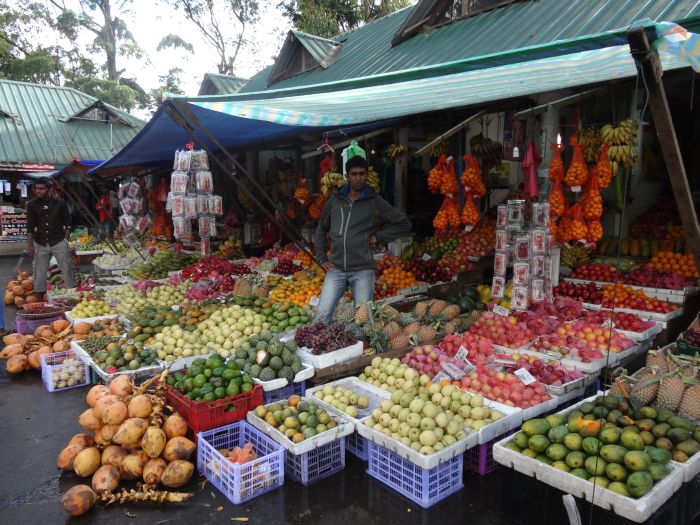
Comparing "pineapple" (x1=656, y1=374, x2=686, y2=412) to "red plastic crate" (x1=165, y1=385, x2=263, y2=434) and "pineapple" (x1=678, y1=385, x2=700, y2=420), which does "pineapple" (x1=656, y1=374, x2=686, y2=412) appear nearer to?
"pineapple" (x1=678, y1=385, x2=700, y2=420)

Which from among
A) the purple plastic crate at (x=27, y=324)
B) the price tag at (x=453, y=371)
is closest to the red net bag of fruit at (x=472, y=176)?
the price tag at (x=453, y=371)

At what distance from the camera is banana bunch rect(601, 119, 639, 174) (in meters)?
4.60

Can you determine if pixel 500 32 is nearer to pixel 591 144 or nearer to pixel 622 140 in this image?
pixel 591 144

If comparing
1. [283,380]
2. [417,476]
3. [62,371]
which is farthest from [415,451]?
[62,371]

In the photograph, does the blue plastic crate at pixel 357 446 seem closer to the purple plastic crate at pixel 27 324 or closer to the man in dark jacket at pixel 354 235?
the man in dark jacket at pixel 354 235

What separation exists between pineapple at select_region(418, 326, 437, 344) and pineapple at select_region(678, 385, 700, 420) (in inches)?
80.4

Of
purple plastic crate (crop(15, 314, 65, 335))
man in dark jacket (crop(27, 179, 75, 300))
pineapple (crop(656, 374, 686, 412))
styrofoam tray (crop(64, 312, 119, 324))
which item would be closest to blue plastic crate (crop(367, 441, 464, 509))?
pineapple (crop(656, 374, 686, 412))

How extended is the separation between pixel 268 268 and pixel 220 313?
9.13ft

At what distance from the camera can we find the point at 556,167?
488 cm

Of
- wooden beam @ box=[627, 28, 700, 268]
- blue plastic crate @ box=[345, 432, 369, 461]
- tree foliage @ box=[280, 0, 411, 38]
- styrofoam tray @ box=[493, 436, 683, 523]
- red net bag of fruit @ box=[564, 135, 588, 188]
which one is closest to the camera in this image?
wooden beam @ box=[627, 28, 700, 268]

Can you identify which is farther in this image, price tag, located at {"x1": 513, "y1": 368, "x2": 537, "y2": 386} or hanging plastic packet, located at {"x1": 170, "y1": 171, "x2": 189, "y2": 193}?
hanging plastic packet, located at {"x1": 170, "y1": 171, "x2": 189, "y2": 193}

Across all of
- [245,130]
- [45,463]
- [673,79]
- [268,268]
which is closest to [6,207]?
[268,268]

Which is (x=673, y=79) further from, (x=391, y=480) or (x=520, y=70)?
(x=391, y=480)

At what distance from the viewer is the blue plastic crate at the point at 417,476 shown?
292cm
